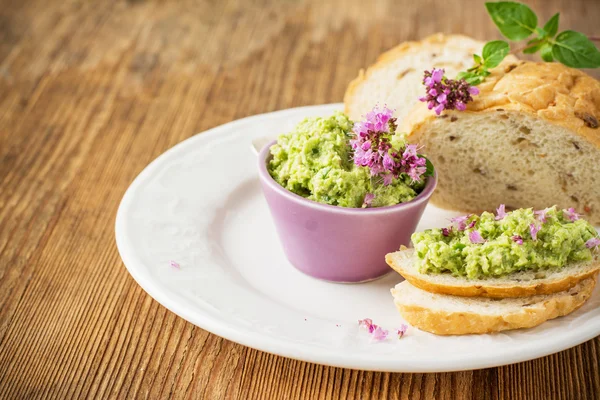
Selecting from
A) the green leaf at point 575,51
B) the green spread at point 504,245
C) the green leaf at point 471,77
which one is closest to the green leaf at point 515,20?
A: the green leaf at point 575,51

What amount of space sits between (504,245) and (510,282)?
139 millimetres

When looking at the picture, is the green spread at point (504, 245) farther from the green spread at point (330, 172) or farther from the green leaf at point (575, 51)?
the green leaf at point (575, 51)

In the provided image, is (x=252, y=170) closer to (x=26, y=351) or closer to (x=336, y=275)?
(x=336, y=275)

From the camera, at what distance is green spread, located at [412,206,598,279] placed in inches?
100

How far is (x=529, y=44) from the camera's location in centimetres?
344

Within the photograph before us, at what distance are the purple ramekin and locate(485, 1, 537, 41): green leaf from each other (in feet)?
3.15

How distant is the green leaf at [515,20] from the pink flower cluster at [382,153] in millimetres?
988

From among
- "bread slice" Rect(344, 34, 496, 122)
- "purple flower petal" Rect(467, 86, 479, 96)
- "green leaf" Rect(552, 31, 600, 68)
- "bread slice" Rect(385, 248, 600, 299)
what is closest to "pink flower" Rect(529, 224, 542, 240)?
"bread slice" Rect(385, 248, 600, 299)

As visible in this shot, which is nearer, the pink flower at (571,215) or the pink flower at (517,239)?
the pink flower at (517,239)

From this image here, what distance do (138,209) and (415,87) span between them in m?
1.52

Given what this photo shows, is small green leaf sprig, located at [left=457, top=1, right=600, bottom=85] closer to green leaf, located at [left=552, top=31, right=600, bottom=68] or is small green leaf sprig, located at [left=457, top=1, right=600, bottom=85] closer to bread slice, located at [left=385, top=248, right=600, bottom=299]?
green leaf, located at [left=552, top=31, right=600, bottom=68]

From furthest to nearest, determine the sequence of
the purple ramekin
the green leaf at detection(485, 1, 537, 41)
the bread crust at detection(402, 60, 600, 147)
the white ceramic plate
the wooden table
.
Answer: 1. the green leaf at detection(485, 1, 537, 41)
2. the bread crust at detection(402, 60, 600, 147)
3. the purple ramekin
4. the wooden table
5. the white ceramic plate

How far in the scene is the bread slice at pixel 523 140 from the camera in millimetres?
3098

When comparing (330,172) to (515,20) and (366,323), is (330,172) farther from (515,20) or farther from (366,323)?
(515,20)
